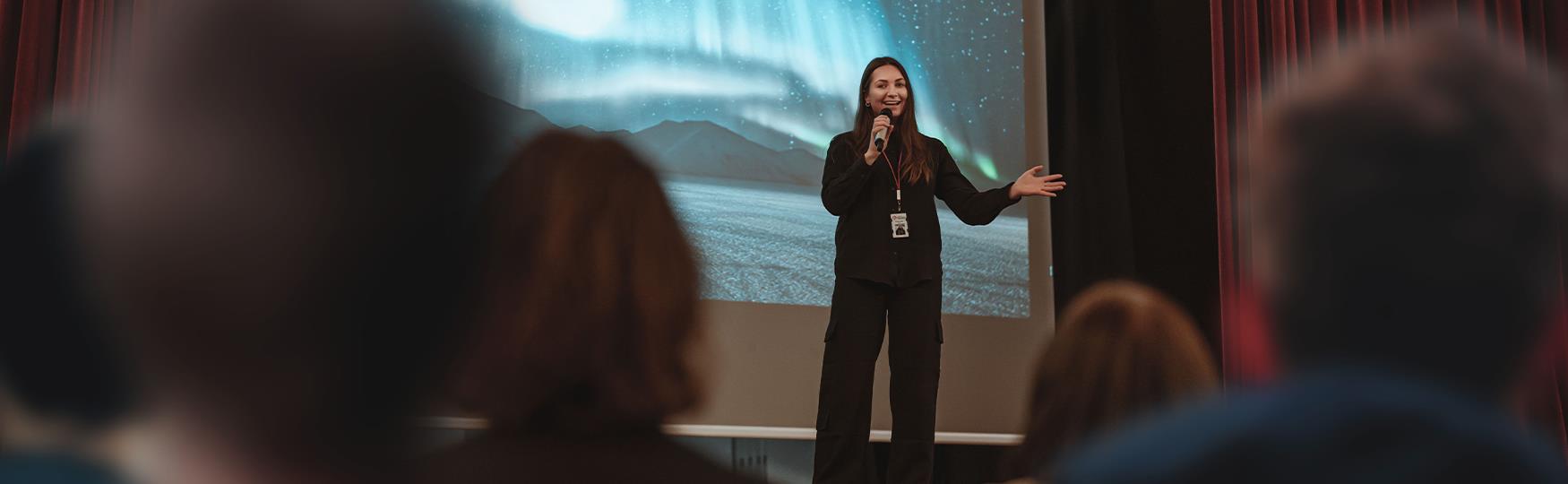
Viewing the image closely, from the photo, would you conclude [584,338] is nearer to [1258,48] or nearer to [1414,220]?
[1414,220]

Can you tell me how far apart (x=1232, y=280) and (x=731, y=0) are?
2.10 m

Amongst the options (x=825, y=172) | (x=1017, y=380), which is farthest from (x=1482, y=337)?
(x=1017, y=380)

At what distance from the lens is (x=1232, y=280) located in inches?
185

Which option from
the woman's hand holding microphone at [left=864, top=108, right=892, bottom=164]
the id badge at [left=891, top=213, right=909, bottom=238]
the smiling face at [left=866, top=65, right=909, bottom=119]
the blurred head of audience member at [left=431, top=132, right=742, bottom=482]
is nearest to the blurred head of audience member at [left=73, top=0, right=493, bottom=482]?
the blurred head of audience member at [left=431, top=132, right=742, bottom=482]

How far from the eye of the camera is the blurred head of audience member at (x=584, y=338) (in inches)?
33.1

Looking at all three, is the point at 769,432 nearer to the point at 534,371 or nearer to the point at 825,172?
the point at 825,172

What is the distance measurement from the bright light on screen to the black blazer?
2.89 feet

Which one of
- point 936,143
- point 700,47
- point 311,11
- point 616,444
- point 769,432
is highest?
point 700,47

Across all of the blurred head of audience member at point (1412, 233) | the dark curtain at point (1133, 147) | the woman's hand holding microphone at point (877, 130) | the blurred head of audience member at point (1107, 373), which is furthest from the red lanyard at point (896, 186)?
the blurred head of audience member at point (1412, 233)

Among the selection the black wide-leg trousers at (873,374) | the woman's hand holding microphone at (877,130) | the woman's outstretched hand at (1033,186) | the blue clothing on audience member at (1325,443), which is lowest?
the black wide-leg trousers at (873,374)

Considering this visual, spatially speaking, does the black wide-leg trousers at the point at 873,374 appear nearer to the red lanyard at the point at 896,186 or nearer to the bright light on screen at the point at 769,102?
the red lanyard at the point at 896,186

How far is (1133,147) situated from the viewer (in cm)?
522

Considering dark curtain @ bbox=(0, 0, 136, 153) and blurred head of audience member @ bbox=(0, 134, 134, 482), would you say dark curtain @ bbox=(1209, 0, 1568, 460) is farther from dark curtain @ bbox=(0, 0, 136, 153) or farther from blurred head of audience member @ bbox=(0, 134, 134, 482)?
blurred head of audience member @ bbox=(0, 134, 134, 482)

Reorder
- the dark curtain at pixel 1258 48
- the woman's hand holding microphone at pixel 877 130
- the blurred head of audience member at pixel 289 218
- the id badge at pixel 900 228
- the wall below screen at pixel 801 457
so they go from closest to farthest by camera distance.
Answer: the blurred head of audience member at pixel 289 218 < the woman's hand holding microphone at pixel 877 130 < the id badge at pixel 900 228 < the dark curtain at pixel 1258 48 < the wall below screen at pixel 801 457
